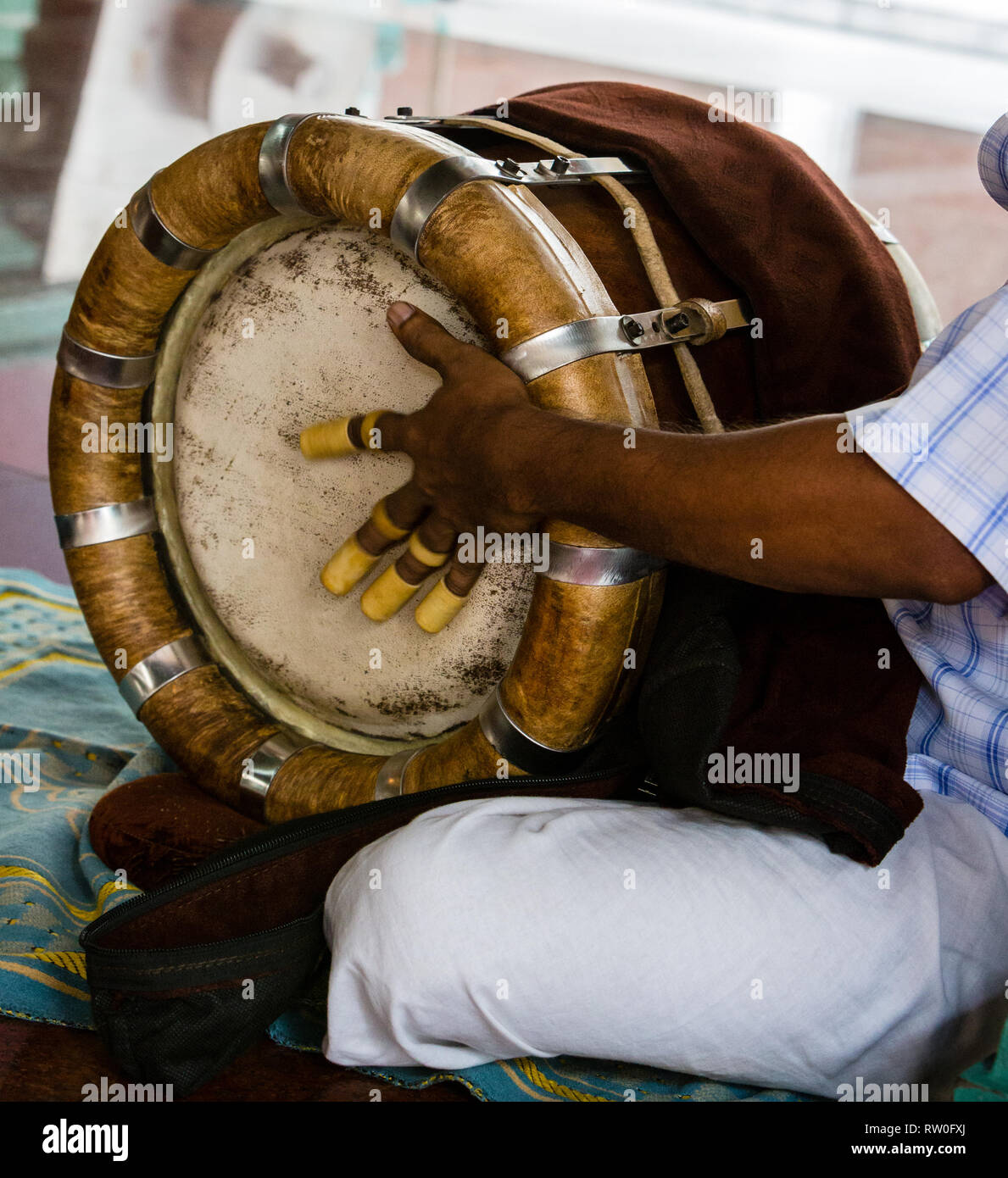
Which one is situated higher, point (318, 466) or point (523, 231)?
point (523, 231)

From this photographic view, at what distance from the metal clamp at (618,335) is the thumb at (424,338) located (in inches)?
1.9

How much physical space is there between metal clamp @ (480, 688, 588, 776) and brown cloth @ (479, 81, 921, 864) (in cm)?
9

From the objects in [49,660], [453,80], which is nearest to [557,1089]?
[49,660]

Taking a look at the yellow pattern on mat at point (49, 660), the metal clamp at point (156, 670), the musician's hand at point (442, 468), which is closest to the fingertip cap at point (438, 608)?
the musician's hand at point (442, 468)

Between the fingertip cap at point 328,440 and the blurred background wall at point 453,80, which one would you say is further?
the blurred background wall at point 453,80

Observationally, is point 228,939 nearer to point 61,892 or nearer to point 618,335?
point 61,892

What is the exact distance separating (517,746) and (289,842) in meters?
0.23

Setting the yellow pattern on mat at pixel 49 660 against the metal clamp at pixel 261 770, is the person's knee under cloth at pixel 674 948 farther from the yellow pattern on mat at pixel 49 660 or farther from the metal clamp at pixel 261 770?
the yellow pattern on mat at pixel 49 660

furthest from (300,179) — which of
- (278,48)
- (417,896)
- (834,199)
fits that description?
(278,48)

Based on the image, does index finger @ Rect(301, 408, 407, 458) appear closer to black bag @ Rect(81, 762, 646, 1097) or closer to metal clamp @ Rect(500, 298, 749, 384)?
metal clamp @ Rect(500, 298, 749, 384)

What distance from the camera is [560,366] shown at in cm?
103

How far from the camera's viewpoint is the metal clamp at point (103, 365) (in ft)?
4.45
